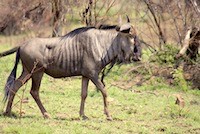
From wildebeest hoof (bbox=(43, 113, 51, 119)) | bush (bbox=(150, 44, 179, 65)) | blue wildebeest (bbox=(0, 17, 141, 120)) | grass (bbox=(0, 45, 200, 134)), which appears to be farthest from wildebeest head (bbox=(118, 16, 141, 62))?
bush (bbox=(150, 44, 179, 65))

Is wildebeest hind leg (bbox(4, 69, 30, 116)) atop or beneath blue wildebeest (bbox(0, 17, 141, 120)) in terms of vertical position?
beneath

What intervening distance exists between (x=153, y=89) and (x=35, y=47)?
4.93 metres

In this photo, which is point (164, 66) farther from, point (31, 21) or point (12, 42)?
point (12, 42)

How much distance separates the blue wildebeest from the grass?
1.49 feet

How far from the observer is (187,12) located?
15.3m

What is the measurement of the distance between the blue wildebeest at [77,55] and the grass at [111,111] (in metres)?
0.45

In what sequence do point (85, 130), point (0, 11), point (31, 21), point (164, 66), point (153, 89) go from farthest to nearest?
point (31, 21) < point (0, 11) < point (164, 66) < point (153, 89) < point (85, 130)

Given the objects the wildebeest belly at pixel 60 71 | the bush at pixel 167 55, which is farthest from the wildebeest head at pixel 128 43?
the bush at pixel 167 55

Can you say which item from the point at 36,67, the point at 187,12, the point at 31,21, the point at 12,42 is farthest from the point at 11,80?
the point at 12,42

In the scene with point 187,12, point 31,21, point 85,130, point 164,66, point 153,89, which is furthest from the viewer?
point 31,21

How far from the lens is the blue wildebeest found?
8742 mm

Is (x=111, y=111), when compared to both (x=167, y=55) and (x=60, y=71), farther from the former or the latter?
(x=167, y=55)

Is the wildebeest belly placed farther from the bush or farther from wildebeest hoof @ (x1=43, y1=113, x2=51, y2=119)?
the bush

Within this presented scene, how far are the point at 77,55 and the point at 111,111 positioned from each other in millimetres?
1766
